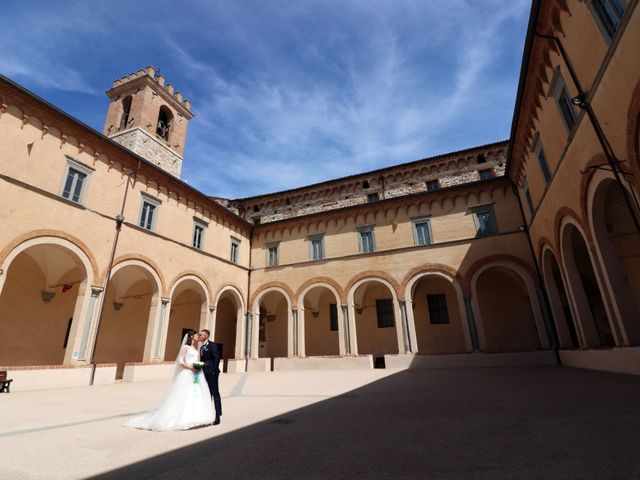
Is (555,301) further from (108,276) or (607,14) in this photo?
(108,276)

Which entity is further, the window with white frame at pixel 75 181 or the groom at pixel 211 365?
the window with white frame at pixel 75 181

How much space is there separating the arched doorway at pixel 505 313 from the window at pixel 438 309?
1.97 metres

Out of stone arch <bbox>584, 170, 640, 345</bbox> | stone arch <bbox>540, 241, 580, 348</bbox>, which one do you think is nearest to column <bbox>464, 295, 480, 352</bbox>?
stone arch <bbox>540, 241, 580, 348</bbox>

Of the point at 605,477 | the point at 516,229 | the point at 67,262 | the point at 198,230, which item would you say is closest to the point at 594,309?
the point at 516,229

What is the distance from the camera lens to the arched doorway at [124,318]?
1733cm

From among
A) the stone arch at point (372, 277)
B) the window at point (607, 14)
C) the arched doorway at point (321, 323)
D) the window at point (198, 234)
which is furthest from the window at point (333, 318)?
the window at point (607, 14)

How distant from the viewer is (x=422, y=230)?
63.2 ft

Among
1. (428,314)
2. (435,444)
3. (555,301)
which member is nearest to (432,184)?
(428,314)

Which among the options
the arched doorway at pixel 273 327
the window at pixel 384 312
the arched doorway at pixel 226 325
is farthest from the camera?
the arched doorway at pixel 226 325

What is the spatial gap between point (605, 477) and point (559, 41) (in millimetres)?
10462

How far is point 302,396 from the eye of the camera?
823 centimetres

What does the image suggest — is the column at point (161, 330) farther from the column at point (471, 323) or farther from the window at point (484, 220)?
the window at point (484, 220)

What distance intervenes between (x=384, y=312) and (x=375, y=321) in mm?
806

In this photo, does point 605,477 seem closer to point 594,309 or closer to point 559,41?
point 559,41
